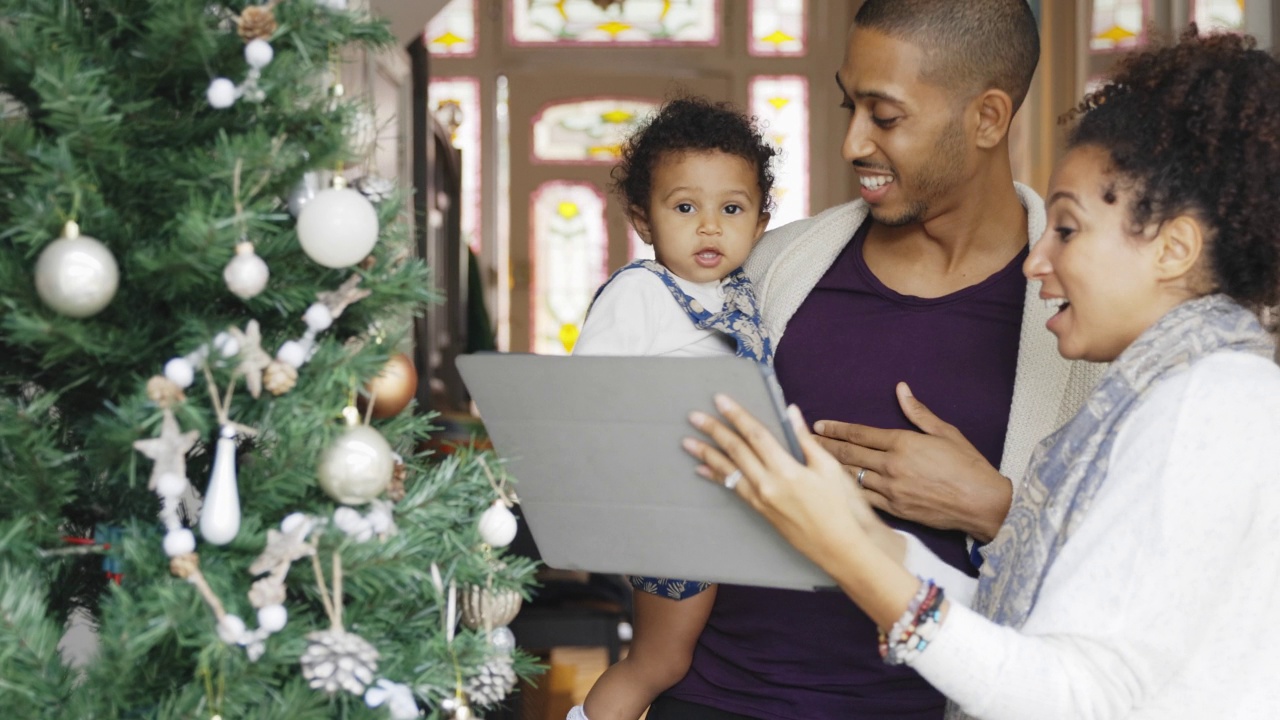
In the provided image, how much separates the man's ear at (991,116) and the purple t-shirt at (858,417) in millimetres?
165

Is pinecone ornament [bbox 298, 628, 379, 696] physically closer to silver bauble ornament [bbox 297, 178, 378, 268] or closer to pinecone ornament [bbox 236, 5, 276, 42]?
silver bauble ornament [bbox 297, 178, 378, 268]

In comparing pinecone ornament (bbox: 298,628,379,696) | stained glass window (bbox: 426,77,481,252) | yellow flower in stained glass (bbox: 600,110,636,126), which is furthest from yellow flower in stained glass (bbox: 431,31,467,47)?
pinecone ornament (bbox: 298,628,379,696)

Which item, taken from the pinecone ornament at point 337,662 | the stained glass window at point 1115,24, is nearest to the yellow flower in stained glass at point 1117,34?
the stained glass window at point 1115,24

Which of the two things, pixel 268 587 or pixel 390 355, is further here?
pixel 390 355

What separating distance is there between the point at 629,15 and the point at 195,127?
20.9 feet

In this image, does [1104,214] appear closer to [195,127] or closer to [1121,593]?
[1121,593]

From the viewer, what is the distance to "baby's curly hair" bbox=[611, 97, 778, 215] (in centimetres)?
193

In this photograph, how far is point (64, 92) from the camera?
95cm

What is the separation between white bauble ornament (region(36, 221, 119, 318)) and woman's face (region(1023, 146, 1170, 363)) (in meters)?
0.86

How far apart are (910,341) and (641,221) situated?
518mm

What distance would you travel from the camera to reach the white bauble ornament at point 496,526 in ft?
3.83

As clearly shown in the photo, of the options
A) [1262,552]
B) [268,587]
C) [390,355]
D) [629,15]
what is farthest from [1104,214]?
[629,15]

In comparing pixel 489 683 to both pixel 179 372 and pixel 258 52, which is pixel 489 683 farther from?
pixel 258 52

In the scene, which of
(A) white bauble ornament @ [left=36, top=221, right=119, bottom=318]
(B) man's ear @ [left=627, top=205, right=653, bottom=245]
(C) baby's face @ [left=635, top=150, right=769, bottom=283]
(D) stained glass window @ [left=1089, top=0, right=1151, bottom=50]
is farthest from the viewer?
(D) stained glass window @ [left=1089, top=0, right=1151, bottom=50]
